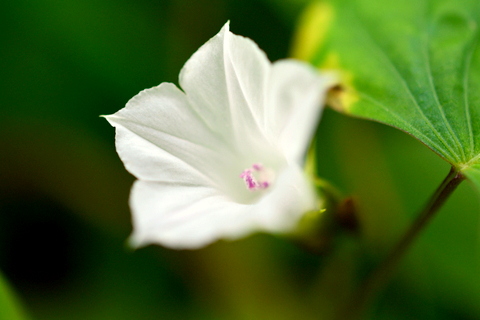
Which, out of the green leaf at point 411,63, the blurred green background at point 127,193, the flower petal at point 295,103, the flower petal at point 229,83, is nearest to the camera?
the flower petal at point 295,103

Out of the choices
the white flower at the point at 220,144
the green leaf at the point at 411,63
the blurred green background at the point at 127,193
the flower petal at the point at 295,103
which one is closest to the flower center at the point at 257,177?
the white flower at the point at 220,144

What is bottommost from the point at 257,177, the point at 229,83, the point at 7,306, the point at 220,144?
the point at 7,306

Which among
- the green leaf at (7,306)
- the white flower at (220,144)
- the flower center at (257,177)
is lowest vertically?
the green leaf at (7,306)

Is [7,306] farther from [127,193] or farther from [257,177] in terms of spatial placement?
[127,193]

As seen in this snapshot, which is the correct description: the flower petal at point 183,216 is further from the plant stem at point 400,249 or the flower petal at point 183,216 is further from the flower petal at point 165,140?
the plant stem at point 400,249

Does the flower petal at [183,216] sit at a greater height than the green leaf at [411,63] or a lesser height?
lesser

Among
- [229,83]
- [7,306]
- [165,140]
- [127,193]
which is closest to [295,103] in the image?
[229,83]
